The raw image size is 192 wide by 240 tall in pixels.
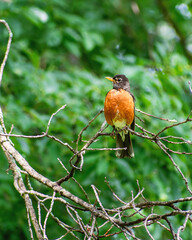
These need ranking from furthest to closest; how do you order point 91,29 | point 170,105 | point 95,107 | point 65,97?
point 91,29
point 65,97
point 95,107
point 170,105

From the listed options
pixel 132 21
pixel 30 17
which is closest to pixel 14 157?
pixel 30 17

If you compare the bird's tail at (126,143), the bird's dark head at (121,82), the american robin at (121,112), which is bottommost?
the bird's tail at (126,143)

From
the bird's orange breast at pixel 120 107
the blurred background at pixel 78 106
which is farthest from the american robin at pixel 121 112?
the blurred background at pixel 78 106

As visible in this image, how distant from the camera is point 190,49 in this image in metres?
8.11

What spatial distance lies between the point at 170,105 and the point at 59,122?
1.56 m

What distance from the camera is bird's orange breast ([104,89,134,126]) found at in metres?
4.36

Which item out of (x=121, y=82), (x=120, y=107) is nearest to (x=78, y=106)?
(x=121, y=82)

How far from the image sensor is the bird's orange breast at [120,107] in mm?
4363

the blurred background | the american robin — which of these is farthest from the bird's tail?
the blurred background

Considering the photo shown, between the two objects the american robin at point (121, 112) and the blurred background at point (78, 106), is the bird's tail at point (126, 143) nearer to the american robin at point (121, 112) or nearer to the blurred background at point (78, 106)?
the american robin at point (121, 112)

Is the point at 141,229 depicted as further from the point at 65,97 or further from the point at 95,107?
the point at 65,97

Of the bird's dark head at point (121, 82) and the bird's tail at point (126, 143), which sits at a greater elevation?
the bird's dark head at point (121, 82)

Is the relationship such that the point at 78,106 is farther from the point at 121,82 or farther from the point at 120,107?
the point at 120,107

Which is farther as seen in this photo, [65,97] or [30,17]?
[65,97]
